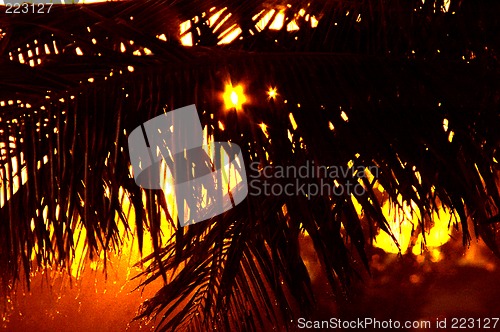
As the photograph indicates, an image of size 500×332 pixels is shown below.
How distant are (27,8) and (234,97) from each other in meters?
0.37

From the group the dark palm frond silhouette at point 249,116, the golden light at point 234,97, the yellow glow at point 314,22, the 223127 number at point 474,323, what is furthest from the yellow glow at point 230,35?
the 223127 number at point 474,323

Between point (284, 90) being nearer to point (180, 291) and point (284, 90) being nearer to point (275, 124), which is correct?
point (275, 124)

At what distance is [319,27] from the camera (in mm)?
1029

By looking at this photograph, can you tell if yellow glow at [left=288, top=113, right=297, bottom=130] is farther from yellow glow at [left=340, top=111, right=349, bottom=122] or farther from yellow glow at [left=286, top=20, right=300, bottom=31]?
yellow glow at [left=286, top=20, right=300, bottom=31]

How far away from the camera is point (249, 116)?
0.85m

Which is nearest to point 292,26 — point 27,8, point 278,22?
point 278,22

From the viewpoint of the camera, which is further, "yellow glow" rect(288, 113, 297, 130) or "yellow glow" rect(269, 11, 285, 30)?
"yellow glow" rect(269, 11, 285, 30)

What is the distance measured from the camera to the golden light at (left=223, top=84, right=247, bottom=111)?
2.74ft

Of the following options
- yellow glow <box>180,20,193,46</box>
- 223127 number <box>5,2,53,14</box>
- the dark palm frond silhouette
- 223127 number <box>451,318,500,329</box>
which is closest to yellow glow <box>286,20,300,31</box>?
the dark palm frond silhouette

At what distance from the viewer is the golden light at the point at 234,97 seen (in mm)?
834

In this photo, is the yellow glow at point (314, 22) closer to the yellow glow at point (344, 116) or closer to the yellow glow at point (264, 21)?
the yellow glow at point (264, 21)

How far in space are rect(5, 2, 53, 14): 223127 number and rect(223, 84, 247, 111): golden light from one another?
0.34m

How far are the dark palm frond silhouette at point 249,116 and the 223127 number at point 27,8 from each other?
16mm

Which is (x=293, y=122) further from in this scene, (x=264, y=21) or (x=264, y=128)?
(x=264, y=21)
